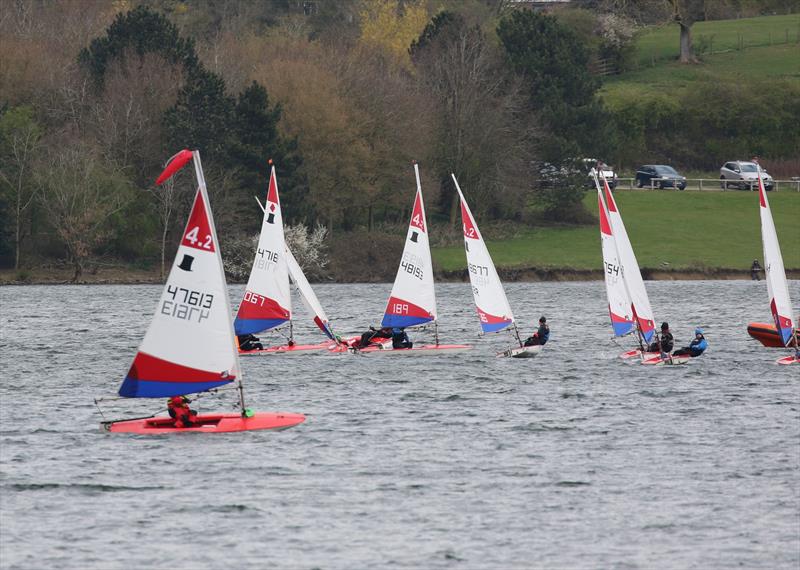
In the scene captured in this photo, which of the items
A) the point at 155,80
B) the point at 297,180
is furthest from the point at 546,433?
the point at 155,80

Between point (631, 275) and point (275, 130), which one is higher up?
point (275, 130)

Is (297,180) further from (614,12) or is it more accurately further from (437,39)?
(614,12)

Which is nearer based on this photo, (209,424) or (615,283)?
(209,424)

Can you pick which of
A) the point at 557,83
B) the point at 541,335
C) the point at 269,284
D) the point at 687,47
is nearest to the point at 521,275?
the point at 557,83

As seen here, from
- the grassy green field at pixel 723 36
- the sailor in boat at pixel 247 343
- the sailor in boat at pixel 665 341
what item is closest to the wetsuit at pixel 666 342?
the sailor in boat at pixel 665 341

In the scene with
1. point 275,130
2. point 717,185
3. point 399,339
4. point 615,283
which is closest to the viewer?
point 615,283

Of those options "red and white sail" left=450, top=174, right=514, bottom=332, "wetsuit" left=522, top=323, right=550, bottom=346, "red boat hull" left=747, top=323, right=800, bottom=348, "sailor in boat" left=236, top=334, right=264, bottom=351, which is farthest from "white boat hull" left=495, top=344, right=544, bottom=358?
"sailor in boat" left=236, top=334, right=264, bottom=351

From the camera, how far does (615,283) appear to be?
5194 centimetres

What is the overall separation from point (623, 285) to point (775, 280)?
5.46 meters

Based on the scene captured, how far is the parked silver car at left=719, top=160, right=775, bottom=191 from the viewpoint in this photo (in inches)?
4717

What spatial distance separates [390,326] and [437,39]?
210 feet

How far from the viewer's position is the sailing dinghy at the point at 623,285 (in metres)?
50.6

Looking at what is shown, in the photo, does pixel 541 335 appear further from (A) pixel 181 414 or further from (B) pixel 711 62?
(B) pixel 711 62

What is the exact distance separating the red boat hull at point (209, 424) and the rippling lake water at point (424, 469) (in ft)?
1.61
